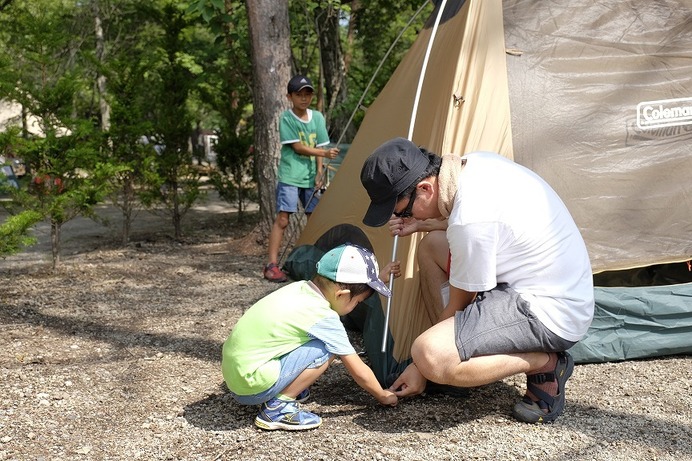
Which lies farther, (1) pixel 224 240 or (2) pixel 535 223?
(1) pixel 224 240

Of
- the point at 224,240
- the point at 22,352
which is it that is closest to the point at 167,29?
the point at 224,240

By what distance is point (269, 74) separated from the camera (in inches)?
283

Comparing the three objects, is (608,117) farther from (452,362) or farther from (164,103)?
(164,103)

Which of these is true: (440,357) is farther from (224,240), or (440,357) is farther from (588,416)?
(224,240)

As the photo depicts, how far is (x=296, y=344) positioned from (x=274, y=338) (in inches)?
3.9

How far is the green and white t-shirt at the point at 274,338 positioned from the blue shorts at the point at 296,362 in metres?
0.02

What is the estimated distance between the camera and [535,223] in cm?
314

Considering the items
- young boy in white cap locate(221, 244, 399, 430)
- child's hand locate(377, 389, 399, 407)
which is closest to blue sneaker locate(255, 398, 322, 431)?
young boy in white cap locate(221, 244, 399, 430)

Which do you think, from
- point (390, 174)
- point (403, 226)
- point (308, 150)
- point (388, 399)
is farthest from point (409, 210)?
point (308, 150)

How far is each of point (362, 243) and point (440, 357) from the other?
1.42 meters

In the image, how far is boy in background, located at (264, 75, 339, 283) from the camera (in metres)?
5.95

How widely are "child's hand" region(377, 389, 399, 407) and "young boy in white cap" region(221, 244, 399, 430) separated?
0.21ft

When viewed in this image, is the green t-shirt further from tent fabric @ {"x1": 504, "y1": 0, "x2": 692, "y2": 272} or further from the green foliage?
tent fabric @ {"x1": 504, "y1": 0, "x2": 692, "y2": 272}

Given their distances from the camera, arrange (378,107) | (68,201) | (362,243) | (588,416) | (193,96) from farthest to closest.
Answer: (193,96), (68,201), (378,107), (362,243), (588,416)
